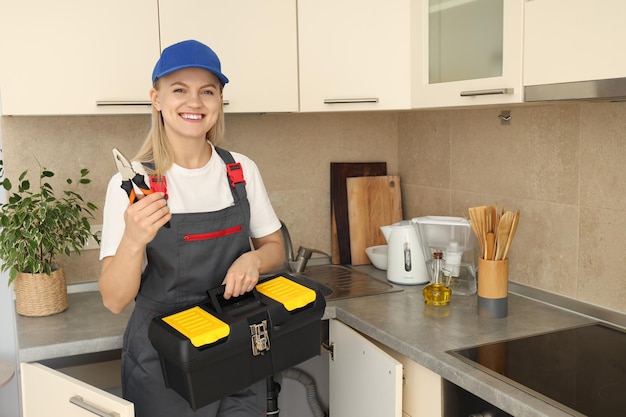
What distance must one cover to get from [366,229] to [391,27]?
80 centimetres

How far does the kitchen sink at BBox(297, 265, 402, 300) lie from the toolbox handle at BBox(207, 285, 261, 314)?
0.51 meters

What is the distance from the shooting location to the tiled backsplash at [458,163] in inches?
71.2

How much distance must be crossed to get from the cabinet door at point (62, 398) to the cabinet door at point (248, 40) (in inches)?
35.2

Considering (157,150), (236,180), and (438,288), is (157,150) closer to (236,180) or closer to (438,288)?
(236,180)

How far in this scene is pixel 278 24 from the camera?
2.05 metres

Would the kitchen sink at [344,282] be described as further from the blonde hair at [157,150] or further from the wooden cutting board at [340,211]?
the blonde hair at [157,150]

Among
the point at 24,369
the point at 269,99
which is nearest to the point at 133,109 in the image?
the point at 269,99

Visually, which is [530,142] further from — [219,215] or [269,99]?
[219,215]

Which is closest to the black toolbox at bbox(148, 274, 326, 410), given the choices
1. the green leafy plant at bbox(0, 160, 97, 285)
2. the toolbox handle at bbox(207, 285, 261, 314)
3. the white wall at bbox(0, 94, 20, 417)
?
the toolbox handle at bbox(207, 285, 261, 314)

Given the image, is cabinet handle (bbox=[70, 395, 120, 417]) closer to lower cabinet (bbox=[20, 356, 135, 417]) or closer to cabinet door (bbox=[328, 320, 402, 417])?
lower cabinet (bbox=[20, 356, 135, 417])

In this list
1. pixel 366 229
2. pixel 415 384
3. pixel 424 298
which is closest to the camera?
pixel 415 384

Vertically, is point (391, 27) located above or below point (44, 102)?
above

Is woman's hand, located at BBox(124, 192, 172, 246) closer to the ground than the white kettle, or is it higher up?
higher up

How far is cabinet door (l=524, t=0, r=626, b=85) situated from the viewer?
133cm
